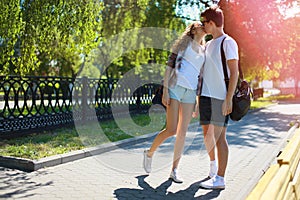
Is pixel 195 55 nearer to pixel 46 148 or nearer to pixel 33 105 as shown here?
pixel 46 148

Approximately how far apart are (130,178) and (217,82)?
1894 mm

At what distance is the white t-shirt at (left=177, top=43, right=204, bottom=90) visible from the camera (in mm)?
4750

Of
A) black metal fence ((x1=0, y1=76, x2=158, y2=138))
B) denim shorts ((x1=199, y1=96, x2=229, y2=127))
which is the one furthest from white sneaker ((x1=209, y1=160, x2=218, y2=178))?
black metal fence ((x1=0, y1=76, x2=158, y2=138))

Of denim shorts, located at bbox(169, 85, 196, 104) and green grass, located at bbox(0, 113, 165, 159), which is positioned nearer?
denim shorts, located at bbox(169, 85, 196, 104)

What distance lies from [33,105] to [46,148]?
2570 mm

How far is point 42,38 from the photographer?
859 cm

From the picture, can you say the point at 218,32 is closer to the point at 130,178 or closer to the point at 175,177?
the point at 175,177

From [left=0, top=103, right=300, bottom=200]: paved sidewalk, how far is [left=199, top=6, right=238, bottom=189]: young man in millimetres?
539

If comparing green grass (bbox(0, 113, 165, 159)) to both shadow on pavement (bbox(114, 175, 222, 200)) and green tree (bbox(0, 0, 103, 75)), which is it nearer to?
green tree (bbox(0, 0, 103, 75))

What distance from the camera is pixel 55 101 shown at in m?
9.85

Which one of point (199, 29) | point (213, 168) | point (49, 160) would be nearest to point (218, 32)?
point (199, 29)

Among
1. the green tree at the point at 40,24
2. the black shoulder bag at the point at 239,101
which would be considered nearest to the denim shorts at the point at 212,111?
the black shoulder bag at the point at 239,101

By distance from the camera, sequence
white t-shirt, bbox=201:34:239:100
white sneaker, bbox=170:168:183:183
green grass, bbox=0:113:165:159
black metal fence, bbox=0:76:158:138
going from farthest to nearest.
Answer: black metal fence, bbox=0:76:158:138
green grass, bbox=0:113:165:159
white sneaker, bbox=170:168:183:183
white t-shirt, bbox=201:34:239:100

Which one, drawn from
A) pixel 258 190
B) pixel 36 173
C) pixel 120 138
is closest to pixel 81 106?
pixel 120 138
